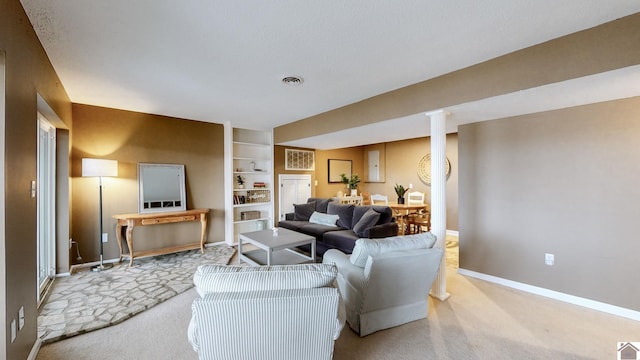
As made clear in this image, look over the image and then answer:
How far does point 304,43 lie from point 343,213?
319 centimetres

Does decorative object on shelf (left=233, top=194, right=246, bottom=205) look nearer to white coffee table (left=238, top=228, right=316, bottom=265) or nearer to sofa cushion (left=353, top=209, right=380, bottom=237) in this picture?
Result: white coffee table (left=238, top=228, right=316, bottom=265)

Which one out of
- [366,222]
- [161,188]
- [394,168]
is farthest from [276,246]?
[394,168]

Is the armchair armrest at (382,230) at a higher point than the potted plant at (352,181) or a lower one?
lower

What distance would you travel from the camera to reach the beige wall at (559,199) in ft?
8.82

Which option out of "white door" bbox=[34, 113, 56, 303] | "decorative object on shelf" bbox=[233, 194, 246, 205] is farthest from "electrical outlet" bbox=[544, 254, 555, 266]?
"white door" bbox=[34, 113, 56, 303]

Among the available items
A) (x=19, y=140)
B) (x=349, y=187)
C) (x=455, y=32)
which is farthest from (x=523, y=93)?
(x=349, y=187)

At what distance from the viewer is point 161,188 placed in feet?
15.3

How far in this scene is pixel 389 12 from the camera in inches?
71.7

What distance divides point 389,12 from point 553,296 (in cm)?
361

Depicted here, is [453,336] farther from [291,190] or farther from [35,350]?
[291,190]

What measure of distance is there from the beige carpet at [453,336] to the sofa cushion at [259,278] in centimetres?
89

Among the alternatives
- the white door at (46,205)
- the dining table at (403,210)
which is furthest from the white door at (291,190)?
the white door at (46,205)

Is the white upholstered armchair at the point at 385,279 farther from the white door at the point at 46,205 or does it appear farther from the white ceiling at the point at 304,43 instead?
the white door at the point at 46,205

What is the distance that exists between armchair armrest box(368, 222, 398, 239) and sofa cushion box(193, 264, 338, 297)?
2.33 metres
